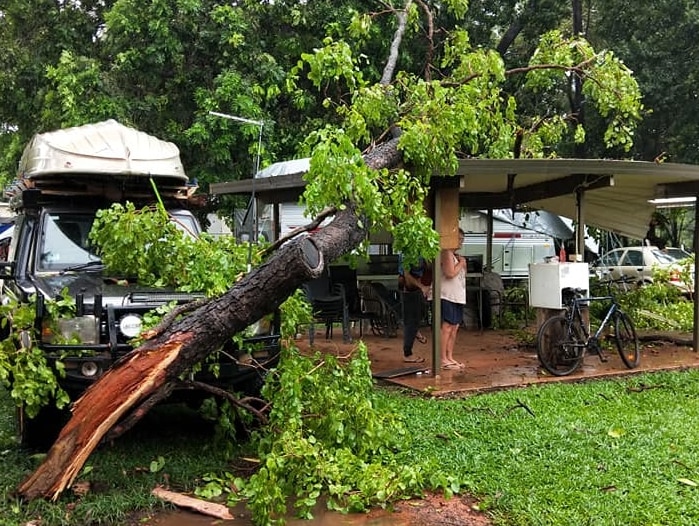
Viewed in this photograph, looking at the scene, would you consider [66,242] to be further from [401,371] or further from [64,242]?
[401,371]

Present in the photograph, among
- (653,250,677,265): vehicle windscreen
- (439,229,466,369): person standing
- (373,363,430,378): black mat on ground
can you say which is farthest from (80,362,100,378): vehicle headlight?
(653,250,677,265): vehicle windscreen

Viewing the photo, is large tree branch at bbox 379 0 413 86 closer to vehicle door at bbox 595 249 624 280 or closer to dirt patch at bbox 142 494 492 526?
dirt patch at bbox 142 494 492 526

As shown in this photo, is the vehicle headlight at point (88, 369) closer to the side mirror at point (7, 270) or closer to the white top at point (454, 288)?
the side mirror at point (7, 270)

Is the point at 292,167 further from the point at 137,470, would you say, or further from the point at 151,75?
the point at 137,470

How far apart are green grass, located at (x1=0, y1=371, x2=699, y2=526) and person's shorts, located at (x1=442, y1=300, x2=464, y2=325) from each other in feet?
4.06

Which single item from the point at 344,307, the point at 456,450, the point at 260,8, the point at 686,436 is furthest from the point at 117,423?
the point at 260,8

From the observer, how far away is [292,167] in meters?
11.7

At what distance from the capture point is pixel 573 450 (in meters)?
5.20

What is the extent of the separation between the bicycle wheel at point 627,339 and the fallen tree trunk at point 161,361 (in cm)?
510

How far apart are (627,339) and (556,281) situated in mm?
1168

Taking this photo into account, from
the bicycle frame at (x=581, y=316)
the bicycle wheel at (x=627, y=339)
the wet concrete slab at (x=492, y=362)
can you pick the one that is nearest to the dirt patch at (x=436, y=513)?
the wet concrete slab at (x=492, y=362)

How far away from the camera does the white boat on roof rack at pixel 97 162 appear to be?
6113 mm

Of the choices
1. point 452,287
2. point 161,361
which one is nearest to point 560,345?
point 452,287

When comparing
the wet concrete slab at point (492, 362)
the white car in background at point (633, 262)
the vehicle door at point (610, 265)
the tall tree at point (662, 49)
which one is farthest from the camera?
the vehicle door at point (610, 265)
